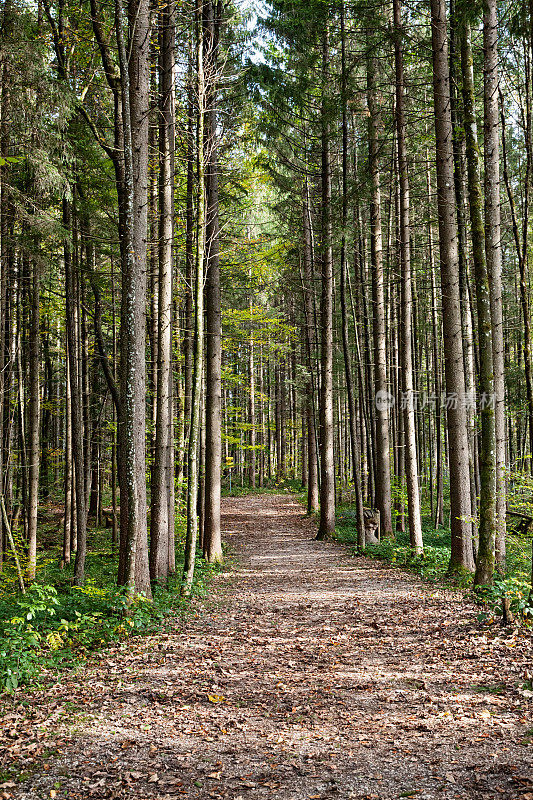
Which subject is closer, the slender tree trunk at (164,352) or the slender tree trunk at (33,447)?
the slender tree trunk at (164,352)

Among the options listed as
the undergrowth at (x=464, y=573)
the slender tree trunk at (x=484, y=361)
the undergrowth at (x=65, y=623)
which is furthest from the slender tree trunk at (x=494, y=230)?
the undergrowth at (x=65, y=623)

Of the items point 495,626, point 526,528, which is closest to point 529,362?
point 495,626

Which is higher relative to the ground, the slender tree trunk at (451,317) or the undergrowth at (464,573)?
the slender tree trunk at (451,317)

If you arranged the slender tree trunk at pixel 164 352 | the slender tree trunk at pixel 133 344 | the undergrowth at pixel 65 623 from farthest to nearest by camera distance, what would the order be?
the slender tree trunk at pixel 164 352 < the slender tree trunk at pixel 133 344 < the undergrowth at pixel 65 623

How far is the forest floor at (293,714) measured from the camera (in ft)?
12.1

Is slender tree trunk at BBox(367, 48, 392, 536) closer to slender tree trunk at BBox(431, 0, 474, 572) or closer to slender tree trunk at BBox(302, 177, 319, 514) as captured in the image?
slender tree trunk at BBox(431, 0, 474, 572)

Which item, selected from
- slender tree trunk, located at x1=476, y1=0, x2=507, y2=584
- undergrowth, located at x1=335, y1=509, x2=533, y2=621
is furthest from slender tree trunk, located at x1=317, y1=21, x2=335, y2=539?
slender tree trunk, located at x1=476, y1=0, x2=507, y2=584

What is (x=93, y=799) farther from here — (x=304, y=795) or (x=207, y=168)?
(x=207, y=168)

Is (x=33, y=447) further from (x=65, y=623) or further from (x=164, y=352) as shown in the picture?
(x=65, y=623)

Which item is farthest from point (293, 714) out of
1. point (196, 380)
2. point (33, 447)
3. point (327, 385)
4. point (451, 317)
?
point (327, 385)

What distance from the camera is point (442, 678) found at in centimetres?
534

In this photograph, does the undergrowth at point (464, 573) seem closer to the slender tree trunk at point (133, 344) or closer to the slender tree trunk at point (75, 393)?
the slender tree trunk at point (133, 344)

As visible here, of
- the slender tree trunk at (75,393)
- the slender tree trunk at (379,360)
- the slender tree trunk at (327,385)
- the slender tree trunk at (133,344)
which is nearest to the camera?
the slender tree trunk at (133,344)

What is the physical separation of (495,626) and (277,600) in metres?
3.90
